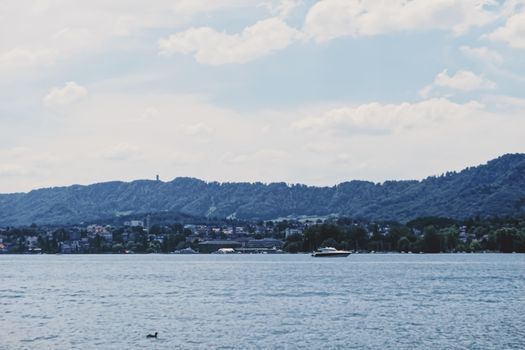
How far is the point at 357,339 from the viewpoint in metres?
61.4

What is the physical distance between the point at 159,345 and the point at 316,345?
10267 millimetres

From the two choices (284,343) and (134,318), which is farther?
(134,318)

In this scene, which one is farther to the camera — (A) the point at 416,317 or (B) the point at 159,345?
(A) the point at 416,317

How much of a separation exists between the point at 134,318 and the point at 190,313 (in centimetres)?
551

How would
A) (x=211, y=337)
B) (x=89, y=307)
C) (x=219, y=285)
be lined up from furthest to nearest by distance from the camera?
(x=219, y=285), (x=89, y=307), (x=211, y=337)

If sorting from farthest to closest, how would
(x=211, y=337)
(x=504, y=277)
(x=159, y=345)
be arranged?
(x=504, y=277), (x=211, y=337), (x=159, y=345)

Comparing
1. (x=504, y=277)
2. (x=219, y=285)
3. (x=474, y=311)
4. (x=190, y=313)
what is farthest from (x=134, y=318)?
(x=504, y=277)

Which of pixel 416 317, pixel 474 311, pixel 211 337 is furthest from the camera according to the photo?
pixel 474 311

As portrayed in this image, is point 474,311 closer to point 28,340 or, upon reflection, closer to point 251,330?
point 251,330

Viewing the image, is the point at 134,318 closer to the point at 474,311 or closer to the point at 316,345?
the point at 316,345

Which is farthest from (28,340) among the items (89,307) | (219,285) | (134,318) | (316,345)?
(219,285)

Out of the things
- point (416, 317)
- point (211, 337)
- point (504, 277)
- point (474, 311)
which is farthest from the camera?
point (504, 277)

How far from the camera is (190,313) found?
79.2 m

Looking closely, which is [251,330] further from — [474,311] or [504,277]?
[504,277]
